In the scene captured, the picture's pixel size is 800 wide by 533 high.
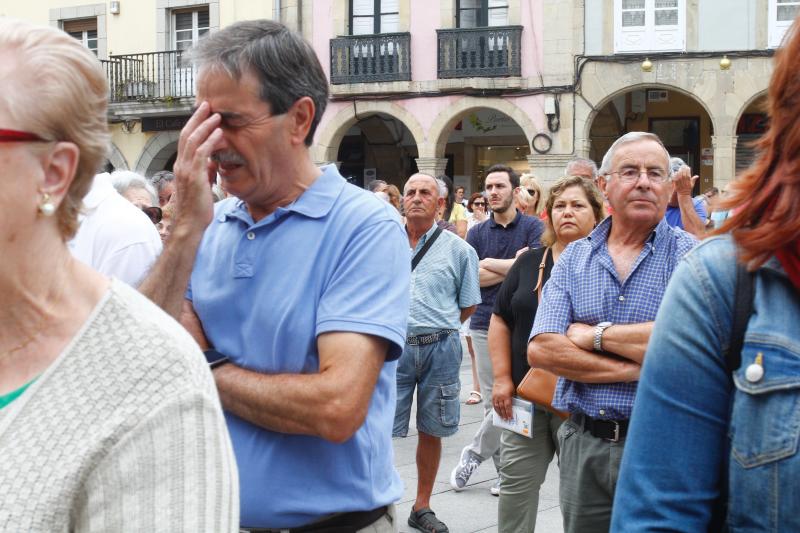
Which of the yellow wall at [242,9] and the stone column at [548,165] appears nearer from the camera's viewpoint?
the stone column at [548,165]

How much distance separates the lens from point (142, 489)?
155 centimetres

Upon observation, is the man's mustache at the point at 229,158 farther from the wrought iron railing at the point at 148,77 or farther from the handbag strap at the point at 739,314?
the wrought iron railing at the point at 148,77

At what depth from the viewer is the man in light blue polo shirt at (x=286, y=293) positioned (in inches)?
103

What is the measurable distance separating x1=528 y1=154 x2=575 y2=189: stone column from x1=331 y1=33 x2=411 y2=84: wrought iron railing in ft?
11.0

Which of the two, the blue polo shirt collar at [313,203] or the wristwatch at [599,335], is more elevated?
the blue polo shirt collar at [313,203]

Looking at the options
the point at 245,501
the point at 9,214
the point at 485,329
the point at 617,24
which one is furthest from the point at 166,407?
the point at 617,24

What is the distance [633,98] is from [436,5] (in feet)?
16.4

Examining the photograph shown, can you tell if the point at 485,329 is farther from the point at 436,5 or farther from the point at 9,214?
the point at 436,5

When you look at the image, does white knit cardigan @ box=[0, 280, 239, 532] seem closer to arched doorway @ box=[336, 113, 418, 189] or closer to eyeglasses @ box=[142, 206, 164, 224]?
eyeglasses @ box=[142, 206, 164, 224]

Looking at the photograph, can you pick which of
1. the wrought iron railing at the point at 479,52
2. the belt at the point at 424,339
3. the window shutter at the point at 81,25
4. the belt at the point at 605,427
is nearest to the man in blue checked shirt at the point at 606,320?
the belt at the point at 605,427

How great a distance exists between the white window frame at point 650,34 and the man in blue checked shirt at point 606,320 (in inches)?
739

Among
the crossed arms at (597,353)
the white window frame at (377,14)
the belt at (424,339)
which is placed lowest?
the belt at (424,339)

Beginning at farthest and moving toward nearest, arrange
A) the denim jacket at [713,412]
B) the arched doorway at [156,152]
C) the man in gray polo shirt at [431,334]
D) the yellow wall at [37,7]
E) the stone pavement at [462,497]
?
the yellow wall at [37,7]
the arched doorway at [156,152]
the man in gray polo shirt at [431,334]
the stone pavement at [462,497]
the denim jacket at [713,412]

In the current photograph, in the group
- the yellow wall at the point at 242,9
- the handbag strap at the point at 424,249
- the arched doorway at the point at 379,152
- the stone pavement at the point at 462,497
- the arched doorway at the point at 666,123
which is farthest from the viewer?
the arched doorway at the point at 379,152
